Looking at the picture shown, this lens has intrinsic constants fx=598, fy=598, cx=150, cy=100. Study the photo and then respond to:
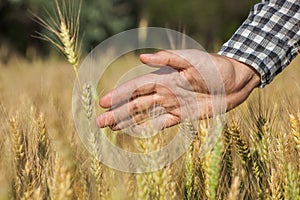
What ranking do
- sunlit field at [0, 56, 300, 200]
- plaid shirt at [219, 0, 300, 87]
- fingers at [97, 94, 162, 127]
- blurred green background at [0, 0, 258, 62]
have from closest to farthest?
1. sunlit field at [0, 56, 300, 200]
2. fingers at [97, 94, 162, 127]
3. plaid shirt at [219, 0, 300, 87]
4. blurred green background at [0, 0, 258, 62]

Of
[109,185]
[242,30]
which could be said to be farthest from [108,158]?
[242,30]

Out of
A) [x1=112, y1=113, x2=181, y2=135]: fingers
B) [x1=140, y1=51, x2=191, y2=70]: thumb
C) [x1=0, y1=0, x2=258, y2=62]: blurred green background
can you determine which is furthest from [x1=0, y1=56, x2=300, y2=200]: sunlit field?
[x1=0, y1=0, x2=258, y2=62]: blurred green background

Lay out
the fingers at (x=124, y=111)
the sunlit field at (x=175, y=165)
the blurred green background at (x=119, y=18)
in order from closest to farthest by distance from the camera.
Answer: the sunlit field at (x=175, y=165), the fingers at (x=124, y=111), the blurred green background at (x=119, y=18)

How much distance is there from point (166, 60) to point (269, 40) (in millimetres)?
370

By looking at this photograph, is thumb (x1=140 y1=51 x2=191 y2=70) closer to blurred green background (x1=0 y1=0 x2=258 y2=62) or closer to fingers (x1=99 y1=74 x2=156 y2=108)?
fingers (x1=99 y1=74 x2=156 y2=108)

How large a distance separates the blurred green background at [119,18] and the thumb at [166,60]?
6.34 meters

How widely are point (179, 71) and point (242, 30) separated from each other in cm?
26

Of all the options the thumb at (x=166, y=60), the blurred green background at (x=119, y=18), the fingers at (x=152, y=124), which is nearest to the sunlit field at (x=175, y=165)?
the fingers at (x=152, y=124)

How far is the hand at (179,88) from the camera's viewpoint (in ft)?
4.22

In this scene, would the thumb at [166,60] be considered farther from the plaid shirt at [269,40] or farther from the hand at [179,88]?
the plaid shirt at [269,40]

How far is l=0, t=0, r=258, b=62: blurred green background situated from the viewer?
10.2m

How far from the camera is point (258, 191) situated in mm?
1073

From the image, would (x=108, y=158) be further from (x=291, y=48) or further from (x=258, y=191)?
(x=291, y=48)

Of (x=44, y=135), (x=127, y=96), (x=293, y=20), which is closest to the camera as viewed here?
(x=44, y=135)
